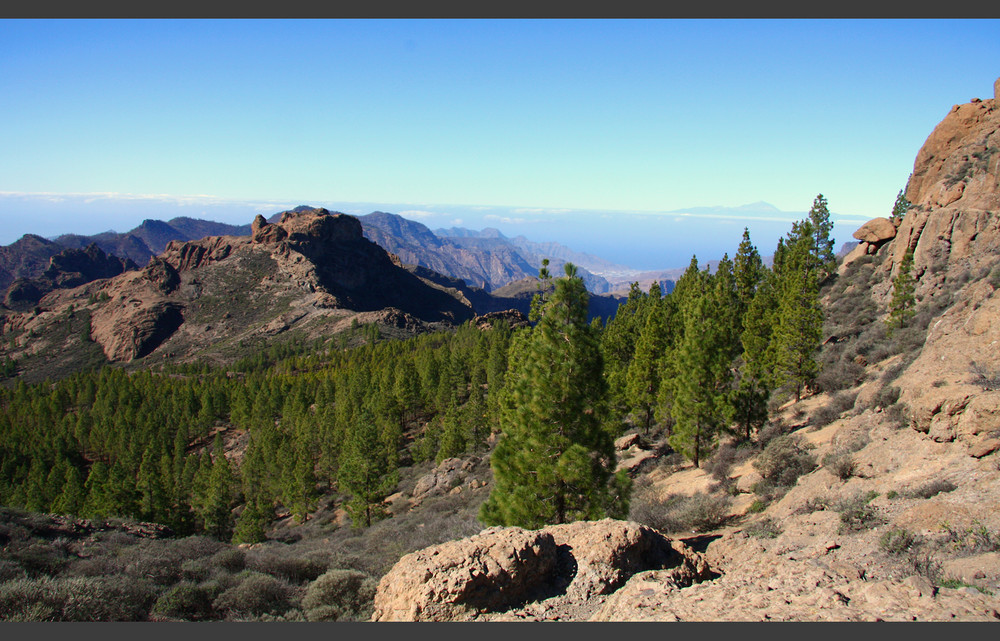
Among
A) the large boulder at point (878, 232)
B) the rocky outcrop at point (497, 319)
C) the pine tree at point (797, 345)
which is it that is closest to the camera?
the pine tree at point (797, 345)

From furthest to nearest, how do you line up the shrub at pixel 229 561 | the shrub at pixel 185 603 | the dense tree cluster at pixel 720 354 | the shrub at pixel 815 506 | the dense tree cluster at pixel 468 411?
the dense tree cluster at pixel 720 354 < the dense tree cluster at pixel 468 411 < the shrub at pixel 229 561 < the shrub at pixel 815 506 < the shrub at pixel 185 603

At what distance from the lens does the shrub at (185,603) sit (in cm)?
866

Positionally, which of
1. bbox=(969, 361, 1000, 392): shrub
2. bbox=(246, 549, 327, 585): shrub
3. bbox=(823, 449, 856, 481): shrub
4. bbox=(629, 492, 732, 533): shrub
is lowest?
bbox=(246, 549, 327, 585): shrub

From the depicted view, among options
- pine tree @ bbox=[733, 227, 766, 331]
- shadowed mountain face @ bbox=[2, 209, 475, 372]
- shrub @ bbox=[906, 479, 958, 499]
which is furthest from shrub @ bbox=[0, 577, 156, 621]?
shadowed mountain face @ bbox=[2, 209, 475, 372]

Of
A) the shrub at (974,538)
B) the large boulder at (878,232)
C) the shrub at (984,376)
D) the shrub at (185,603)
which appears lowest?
the shrub at (185,603)

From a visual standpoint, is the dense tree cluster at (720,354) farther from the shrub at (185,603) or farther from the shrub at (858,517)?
the shrub at (185,603)

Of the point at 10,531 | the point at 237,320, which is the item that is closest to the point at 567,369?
the point at 10,531

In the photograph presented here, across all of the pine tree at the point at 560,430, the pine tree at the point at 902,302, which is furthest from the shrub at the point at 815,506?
the pine tree at the point at 902,302

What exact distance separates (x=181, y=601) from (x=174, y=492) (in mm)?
41043

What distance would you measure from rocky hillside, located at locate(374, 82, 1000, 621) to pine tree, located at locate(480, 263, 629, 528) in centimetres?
206

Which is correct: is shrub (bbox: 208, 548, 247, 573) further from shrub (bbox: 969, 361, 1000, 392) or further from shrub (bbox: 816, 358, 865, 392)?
shrub (bbox: 816, 358, 865, 392)

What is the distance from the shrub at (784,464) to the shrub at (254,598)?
533 inches

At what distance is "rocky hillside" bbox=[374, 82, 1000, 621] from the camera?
6.25 meters

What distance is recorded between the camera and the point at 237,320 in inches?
5802
